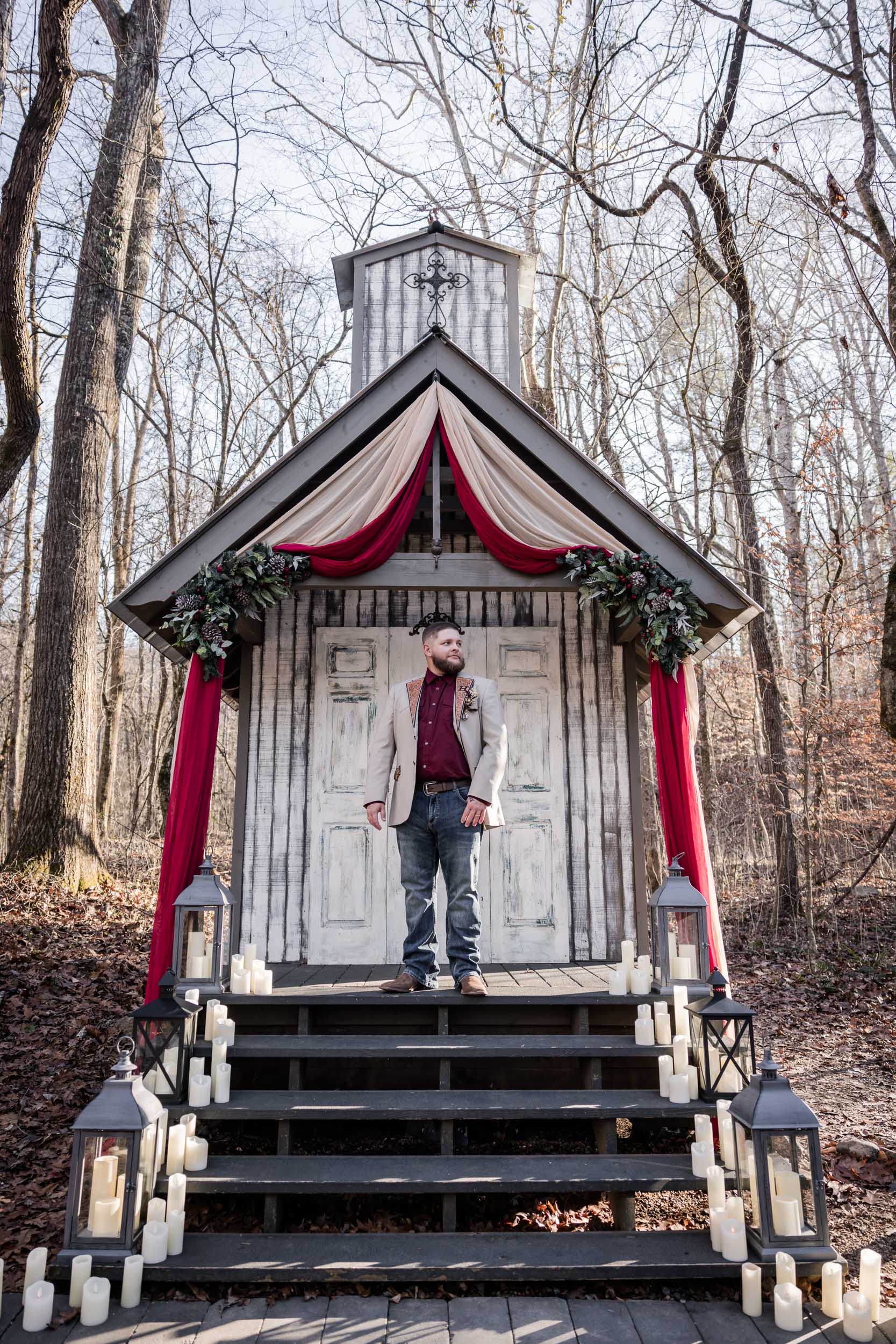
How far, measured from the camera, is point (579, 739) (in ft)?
21.5

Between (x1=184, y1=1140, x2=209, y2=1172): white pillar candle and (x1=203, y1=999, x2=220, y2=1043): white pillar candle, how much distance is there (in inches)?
27.7

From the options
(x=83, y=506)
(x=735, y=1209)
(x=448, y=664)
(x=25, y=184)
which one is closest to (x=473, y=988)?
(x=735, y=1209)

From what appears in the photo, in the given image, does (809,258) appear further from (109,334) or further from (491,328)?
(109,334)

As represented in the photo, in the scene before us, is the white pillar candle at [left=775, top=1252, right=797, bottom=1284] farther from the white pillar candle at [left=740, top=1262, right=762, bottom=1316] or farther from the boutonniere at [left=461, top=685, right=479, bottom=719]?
the boutonniere at [left=461, top=685, right=479, bottom=719]

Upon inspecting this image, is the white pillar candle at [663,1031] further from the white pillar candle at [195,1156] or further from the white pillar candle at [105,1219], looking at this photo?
the white pillar candle at [105,1219]

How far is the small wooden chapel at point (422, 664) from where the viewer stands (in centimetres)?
579

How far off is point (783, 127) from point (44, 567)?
8885 mm

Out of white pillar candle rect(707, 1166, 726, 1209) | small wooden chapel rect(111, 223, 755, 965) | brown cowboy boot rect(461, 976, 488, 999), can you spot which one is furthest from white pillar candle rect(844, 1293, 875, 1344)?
small wooden chapel rect(111, 223, 755, 965)

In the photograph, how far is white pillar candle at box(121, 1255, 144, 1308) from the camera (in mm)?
3066

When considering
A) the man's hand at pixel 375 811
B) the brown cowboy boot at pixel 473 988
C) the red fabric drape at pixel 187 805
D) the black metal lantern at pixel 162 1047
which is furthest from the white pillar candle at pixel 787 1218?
the red fabric drape at pixel 187 805

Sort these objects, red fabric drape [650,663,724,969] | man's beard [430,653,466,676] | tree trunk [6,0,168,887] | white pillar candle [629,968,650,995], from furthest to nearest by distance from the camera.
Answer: tree trunk [6,0,168,887], red fabric drape [650,663,724,969], man's beard [430,653,466,676], white pillar candle [629,968,650,995]

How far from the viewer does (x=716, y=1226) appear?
331cm

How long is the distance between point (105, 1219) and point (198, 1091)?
32.4 inches

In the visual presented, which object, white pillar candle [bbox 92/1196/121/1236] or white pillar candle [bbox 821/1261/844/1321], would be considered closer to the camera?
white pillar candle [bbox 821/1261/844/1321]
